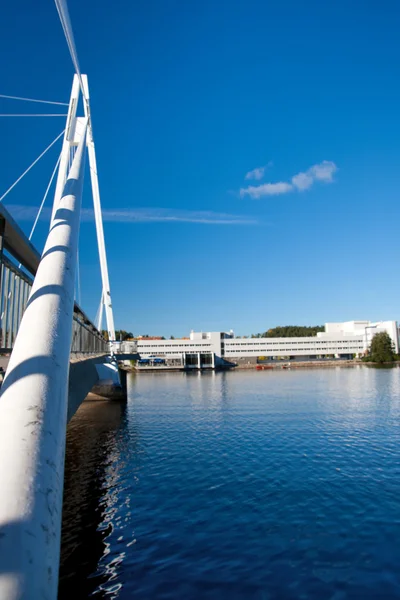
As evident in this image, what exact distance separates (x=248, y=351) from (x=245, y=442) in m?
147

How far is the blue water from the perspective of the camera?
27.8 ft

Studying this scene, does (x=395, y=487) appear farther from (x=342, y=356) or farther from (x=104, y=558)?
(x=342, y=356)

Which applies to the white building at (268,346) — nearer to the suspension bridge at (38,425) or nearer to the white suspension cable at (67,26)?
the white suspension cable at (67,26)

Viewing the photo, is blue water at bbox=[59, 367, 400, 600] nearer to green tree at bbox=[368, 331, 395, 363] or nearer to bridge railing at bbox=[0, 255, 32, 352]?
bridge railing at bbox=[0, 255, 32, 352]

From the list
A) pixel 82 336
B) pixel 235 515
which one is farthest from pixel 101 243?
pixel 235 515

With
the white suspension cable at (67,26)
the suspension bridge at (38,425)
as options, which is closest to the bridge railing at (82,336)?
the white suspension cable at (67,26)

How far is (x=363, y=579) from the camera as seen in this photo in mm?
8438

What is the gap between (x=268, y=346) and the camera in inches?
6663

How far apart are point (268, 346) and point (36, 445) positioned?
553ft

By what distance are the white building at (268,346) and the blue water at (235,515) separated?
133378mm

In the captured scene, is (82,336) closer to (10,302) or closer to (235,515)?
(235,515)

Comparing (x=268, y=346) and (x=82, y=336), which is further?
(x=268, y=346)

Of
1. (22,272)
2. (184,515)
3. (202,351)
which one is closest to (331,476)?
(184,515)

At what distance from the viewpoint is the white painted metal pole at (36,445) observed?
2.95m
